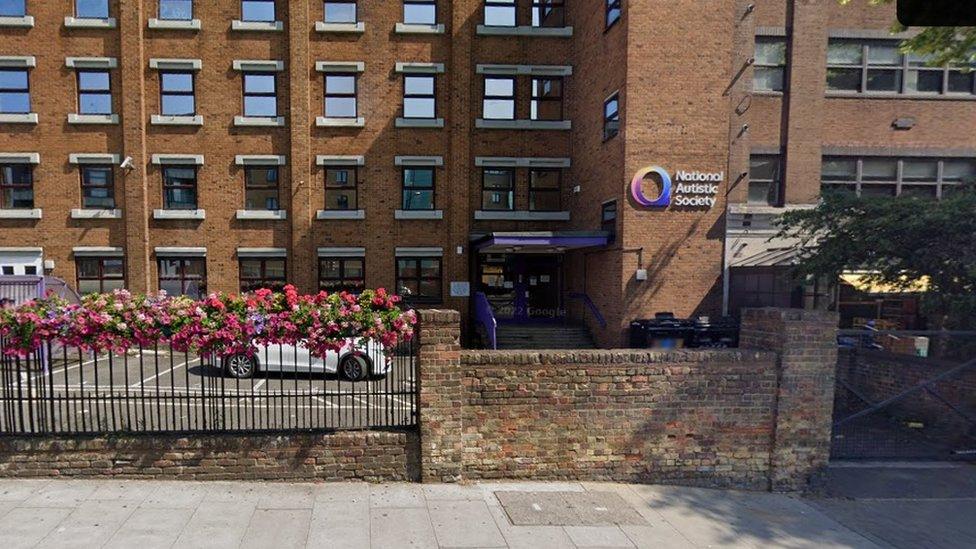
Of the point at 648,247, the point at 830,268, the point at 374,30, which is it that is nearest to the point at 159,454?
the point at 648,247

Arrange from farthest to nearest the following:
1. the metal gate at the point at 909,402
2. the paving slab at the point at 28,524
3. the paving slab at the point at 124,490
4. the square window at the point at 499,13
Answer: the square window at the point at 499,13
the metal gate at the point at 909,402
the paving slab at the point at 124,490
the paving slab at the point at 28,524

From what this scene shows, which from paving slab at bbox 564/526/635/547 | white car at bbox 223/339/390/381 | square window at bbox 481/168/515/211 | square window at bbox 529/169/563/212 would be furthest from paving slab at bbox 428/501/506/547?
square window at bbox 529/169/563/212

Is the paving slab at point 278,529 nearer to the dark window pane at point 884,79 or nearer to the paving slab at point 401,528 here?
the paving slab at point 401,528

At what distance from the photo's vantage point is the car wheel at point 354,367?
571 centimetres

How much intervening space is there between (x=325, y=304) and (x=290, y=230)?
11118 millimetres

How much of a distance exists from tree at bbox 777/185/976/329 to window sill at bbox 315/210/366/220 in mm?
12272

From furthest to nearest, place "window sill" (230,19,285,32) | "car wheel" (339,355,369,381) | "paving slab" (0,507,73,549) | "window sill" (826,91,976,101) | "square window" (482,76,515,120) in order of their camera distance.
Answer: "square window" (482,76,515,120) → "window sill" (230,19,285,32) → "window sill" (826,91,976,101) → "car wheel" (339,355,369,381) → "paving slab" (0,507,73,549)

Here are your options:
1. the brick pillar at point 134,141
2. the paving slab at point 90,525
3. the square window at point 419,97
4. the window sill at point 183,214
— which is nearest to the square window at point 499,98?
the square window at point 419,97

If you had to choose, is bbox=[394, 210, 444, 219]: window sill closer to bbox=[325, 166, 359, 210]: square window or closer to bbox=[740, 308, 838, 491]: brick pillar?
bbox=[325, 166, 359, 210]: square window

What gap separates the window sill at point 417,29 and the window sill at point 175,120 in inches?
276

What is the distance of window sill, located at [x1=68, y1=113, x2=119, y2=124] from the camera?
14.5m

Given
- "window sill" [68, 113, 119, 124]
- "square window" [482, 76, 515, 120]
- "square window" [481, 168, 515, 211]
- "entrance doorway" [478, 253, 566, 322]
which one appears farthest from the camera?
"entrance doorway" [478, 253, 566, 322]

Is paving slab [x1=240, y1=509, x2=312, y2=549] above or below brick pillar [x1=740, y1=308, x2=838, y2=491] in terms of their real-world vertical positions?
below

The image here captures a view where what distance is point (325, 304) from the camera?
5.30 meters
